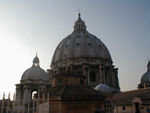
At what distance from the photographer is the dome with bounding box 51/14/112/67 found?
63.8 meters

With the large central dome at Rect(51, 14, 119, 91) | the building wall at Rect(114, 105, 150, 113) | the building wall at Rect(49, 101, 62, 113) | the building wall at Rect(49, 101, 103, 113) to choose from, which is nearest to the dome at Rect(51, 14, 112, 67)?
the large central dome at Rect(51, 14, 119, 91)

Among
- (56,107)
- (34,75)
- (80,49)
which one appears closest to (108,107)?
(56,107)

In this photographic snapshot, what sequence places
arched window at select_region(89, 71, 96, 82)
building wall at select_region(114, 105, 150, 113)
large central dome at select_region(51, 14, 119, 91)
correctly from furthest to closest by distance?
arched window at select_region(89, 71, 96, 82) < large central dome at select_region(51, 14, 119, 91) < building wall at select_region(114, 105, 150, 113)

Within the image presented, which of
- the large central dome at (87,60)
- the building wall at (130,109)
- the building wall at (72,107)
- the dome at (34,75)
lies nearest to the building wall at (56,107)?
the building wall at (72,107)

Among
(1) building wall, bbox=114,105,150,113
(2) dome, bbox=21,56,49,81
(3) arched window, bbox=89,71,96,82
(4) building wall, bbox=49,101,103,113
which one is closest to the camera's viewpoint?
(4) building wall, bbox=49,101,103,113

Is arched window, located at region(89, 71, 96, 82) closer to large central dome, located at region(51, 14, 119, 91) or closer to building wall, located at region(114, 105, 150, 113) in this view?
large central dome, located at region(51, 14, 119, 91)

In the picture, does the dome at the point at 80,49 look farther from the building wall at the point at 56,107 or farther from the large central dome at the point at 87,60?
the building wall at the point at 56,107

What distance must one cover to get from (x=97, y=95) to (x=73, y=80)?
6.47 metres

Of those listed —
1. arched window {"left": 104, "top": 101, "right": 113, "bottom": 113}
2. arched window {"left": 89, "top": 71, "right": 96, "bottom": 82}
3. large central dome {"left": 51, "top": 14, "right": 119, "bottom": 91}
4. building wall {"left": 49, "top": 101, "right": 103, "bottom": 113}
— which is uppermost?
large central dome {"left": 51, "top": 14, "right": 119, "bottom": 91}

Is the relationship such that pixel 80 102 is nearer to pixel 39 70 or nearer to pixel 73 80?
pixel 73 80

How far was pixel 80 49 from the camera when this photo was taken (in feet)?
214

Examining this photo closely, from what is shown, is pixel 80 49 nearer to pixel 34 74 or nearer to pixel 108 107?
pixel 34 74

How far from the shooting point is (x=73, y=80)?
2733 cm

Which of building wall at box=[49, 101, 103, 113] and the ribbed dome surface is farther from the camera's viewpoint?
the ribbed dome surface
